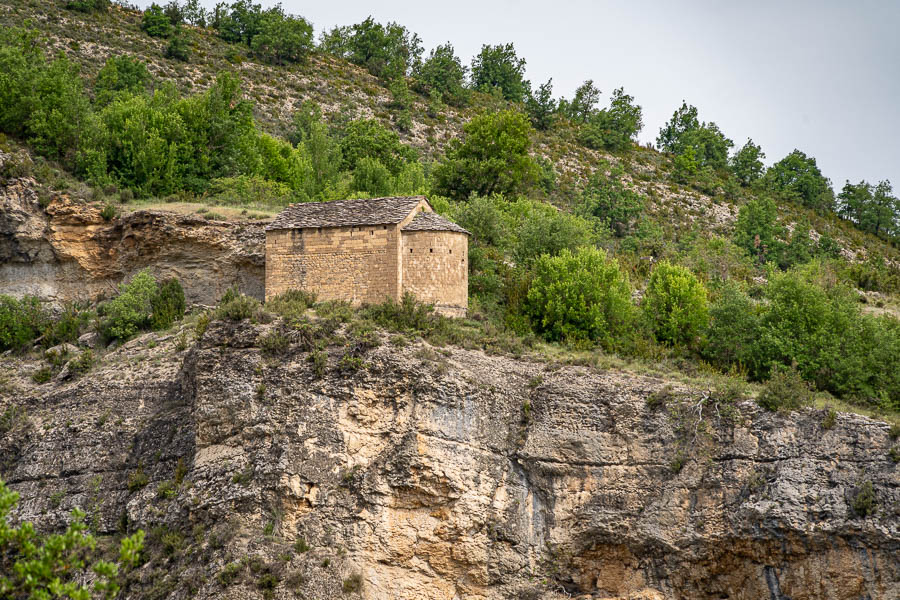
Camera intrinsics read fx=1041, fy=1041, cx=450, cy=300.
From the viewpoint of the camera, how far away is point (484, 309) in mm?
43500

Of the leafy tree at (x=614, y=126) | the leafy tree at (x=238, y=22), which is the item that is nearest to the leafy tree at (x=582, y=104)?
the leafy tree at (x=614, y=126)

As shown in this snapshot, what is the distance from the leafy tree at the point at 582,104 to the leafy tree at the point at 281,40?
2355 centimetres

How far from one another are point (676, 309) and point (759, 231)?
26327mm

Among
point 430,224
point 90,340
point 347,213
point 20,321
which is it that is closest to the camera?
point 430,224

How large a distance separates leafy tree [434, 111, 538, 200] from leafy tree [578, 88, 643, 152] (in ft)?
72.1

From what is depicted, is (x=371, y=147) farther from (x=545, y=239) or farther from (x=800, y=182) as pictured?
(x=800, y=182)

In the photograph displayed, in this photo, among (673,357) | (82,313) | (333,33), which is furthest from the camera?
(333,33)

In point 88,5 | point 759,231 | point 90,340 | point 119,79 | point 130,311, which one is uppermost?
point 88,5

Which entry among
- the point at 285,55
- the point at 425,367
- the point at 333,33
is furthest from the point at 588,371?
the point at 333,33

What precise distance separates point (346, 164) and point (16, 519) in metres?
33.4

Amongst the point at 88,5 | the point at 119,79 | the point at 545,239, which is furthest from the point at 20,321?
the point at 88,5

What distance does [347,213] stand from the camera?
135 ft

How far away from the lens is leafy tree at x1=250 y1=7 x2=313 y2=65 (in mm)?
86500

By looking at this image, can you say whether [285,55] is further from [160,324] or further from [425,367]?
[425,367]
